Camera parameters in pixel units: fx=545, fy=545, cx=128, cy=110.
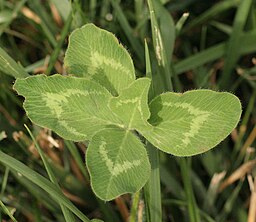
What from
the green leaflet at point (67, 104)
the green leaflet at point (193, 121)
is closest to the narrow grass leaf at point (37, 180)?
the green leaflet at point (67, 104)

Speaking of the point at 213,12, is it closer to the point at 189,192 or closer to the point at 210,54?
the point at 210,54

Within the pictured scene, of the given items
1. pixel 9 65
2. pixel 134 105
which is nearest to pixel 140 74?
pixel 9 65

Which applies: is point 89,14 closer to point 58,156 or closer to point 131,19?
point 131,19

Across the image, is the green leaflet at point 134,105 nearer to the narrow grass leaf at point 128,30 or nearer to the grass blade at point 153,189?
the grass blade at point 153,189

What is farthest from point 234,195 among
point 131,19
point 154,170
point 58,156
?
point 131,19

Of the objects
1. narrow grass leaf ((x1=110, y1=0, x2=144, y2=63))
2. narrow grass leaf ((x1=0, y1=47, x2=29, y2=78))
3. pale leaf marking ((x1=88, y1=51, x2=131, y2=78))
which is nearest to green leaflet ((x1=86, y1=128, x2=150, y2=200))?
pale leaf marking ((x1=88, y1=51, x2=131, y2=78))

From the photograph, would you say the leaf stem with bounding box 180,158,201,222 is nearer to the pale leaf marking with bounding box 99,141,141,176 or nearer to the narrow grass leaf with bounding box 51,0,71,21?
the pale leaf marking with bounding box 99,141,141,176
